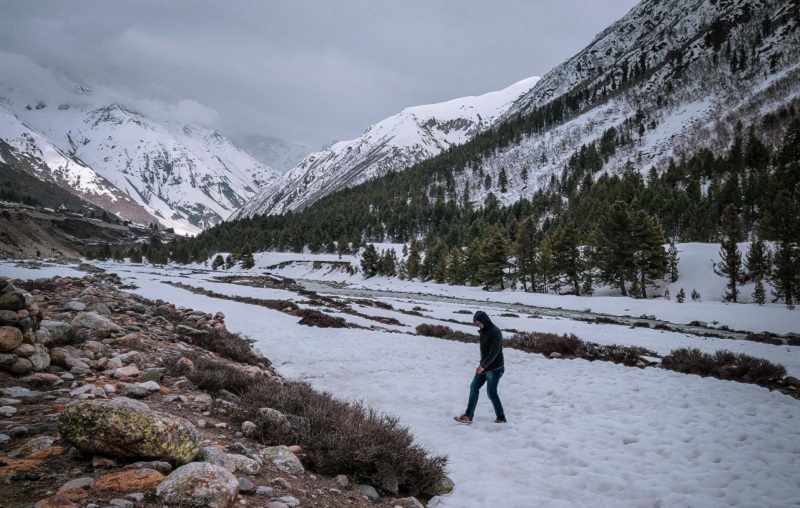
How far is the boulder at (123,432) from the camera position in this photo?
128 inches

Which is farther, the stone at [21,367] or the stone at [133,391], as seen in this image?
the stone at [133,391]

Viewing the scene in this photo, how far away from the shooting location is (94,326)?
846 cm

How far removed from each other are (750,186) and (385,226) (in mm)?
95463

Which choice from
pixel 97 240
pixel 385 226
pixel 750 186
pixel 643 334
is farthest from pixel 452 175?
pixel 97 240

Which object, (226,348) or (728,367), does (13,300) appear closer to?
(226,348)

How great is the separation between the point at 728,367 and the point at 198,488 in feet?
47.9

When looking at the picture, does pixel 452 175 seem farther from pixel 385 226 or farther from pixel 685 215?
pixel 685 215

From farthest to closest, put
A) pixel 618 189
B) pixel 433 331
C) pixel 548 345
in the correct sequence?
pixel 618 189 → pixel 433 331 → pixel 548 345

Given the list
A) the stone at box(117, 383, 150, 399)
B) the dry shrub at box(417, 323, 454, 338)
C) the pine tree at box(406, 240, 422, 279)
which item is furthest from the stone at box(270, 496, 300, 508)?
the pine tree at box(406, 240, 422, 279)

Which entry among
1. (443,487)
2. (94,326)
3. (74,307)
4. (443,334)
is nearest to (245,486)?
(443,487)

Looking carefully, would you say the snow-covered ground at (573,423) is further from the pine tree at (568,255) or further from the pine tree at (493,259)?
the pine tree at (493,259)

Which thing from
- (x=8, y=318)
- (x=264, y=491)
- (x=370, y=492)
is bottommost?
(x=370, y=492)

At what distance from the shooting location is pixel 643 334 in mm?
22531

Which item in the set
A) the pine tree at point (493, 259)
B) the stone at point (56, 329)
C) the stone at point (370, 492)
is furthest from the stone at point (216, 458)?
the pine tree at point (493, 259)
